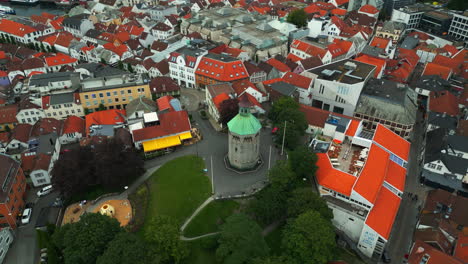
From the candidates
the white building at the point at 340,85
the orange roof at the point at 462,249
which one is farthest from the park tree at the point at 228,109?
the orange roof at the point at 462,249

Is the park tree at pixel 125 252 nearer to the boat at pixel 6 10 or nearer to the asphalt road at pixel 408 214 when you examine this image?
the asphalt road at pixel 408 214

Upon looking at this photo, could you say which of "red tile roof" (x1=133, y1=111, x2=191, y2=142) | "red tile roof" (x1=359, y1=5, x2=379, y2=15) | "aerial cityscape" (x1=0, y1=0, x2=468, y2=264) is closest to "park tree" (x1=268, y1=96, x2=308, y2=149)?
"aerial cityscape" (x1=0, y1=0, x2=468, y2=264)

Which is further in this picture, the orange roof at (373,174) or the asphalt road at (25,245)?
the orange roof at (373,174)

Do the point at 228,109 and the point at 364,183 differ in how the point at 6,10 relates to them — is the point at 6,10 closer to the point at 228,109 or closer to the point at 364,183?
the point at 228,109

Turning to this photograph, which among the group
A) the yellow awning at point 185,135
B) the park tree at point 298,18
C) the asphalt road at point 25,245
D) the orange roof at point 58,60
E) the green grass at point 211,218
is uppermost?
the park tree at point 298,18

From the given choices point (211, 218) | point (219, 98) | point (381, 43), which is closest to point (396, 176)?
point (211, 218)

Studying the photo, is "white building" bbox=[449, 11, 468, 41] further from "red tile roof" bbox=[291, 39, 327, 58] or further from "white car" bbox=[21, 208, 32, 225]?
"white car" bbox=[21, 208, 32, 225]
